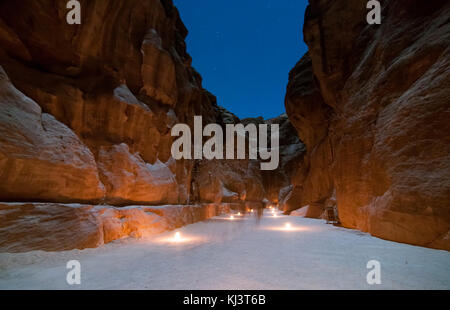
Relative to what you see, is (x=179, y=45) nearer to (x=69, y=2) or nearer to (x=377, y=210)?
(x=69, y=2)

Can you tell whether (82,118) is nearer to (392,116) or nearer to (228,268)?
(228,268)

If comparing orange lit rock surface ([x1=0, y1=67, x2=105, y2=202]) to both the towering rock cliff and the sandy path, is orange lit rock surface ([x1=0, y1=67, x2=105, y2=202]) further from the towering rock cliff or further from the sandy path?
the towering rock cliff

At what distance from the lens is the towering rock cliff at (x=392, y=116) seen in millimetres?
4422

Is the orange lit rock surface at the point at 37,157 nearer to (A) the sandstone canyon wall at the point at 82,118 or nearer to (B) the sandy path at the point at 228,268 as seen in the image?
(A) the sandstone canyon wall at the point at 82,118

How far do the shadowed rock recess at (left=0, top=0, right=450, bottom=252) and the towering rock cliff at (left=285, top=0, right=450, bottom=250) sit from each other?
35 millimetres

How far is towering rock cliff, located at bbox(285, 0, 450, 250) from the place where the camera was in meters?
4.42

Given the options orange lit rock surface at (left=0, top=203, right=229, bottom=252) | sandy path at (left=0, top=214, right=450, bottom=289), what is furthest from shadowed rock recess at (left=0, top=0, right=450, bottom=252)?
sandy path at (left=0, top=214, right=450, bottom=289)

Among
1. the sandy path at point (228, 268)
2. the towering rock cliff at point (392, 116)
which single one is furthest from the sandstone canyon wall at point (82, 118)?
the towering rock cliff at point (392, 116)

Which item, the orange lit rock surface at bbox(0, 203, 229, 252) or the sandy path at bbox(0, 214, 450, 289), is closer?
the sandy path at bbox(0, 214, 450, 289)

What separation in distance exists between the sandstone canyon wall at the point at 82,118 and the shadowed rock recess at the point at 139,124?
25 mm

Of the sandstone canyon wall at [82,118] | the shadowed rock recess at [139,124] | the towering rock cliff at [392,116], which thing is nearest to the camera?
the sandstone canyon wall at [82,118]

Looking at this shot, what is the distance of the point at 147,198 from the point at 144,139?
2.15 m

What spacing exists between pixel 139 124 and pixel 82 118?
1772 millimetres

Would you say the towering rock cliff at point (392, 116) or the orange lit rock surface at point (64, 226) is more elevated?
the towering rock cliff at point (392, 116)
